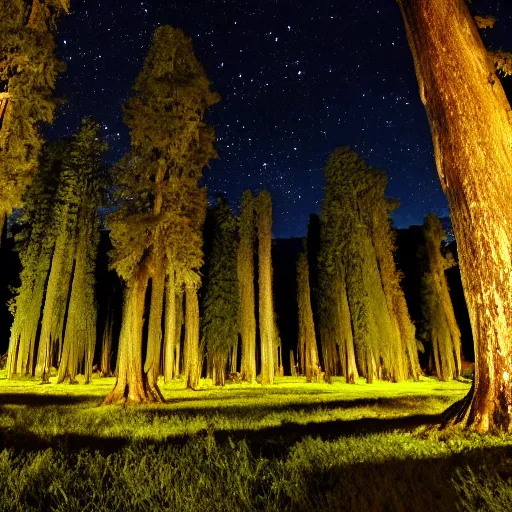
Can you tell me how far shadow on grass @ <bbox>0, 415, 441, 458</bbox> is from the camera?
18.3 ft

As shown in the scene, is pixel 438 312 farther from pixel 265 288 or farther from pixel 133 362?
pixel 133 362

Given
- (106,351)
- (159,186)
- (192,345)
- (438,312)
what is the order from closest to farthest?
(159,186)
(192,345)
(106,351)
(438,312)

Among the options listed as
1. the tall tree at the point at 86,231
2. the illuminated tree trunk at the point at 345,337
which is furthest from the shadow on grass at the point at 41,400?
the illuminated tree trunk at the point at 345,337

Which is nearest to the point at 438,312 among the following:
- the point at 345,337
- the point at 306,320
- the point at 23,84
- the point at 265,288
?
the point at 306,320

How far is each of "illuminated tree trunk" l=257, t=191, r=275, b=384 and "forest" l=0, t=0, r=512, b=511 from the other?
213 mm

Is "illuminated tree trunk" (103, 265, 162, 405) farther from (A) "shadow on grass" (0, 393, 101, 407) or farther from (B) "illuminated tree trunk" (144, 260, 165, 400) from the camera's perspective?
(A) "shadow on grass" (0, 393, 101, 407)

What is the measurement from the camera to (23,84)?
11.1 meters

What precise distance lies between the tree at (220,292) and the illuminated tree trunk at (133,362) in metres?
13.1

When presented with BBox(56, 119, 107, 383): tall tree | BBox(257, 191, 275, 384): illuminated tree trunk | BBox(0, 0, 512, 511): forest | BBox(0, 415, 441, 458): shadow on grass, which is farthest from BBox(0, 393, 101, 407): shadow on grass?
BBox(257, 191, 275, 384): illuminated tree trunk

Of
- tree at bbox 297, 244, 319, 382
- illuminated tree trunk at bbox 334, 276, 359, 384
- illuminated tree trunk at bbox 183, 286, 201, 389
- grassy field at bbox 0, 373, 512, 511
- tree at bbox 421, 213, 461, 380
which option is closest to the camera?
grassy field at bbox 0, 373, 512, 511

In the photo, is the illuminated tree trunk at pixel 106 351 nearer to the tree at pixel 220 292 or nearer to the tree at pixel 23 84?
the tree at pixel 220 292

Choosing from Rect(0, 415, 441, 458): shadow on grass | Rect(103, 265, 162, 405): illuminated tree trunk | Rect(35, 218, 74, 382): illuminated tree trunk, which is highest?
Rect(35, 218, 74, 382): illuminated tree trunk

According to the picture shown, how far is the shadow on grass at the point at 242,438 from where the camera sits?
5.58 metres

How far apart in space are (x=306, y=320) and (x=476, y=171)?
31260 millimetres
